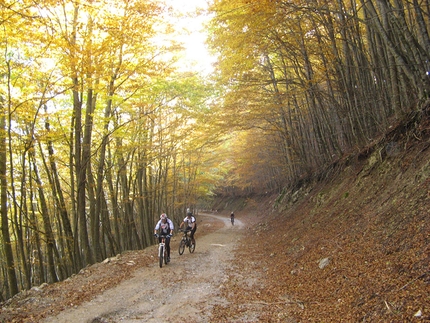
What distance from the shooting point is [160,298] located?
19.8ft

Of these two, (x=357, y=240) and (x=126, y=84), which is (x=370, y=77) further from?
(x=126, y=84)

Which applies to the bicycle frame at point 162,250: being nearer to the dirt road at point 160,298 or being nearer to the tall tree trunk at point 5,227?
the dirt road at point 160,298

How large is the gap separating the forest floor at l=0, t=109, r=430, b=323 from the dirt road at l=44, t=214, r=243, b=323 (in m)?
0.02

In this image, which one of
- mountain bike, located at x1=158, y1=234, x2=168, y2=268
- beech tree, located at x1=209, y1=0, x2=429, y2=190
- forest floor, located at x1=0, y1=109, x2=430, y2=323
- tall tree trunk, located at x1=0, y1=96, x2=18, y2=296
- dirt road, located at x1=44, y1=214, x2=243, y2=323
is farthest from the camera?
tall tree trunk, located at x1=0, y1=96, x2=18, y2=296

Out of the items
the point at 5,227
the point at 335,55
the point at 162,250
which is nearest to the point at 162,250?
the point at 162,250

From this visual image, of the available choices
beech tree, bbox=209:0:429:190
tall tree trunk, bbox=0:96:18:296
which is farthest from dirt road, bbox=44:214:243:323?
beech tree, bbox=209:0:429:190

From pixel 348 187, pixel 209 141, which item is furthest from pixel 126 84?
pixel 348 187

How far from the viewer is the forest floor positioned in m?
3.97

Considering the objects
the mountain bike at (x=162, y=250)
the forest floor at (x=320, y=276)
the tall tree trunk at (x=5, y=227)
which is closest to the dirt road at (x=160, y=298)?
the forest floor at (x=320, y=276)

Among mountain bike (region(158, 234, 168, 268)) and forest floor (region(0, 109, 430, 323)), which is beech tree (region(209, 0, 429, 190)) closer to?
forest floor (region(0, 109, 430, 323))

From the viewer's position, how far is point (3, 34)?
7867mm

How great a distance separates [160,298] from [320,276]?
3209 millimetres

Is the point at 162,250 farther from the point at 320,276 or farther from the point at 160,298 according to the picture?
the point at 320,276

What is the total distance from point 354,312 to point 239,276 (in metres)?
4.10
